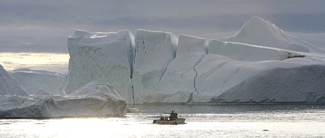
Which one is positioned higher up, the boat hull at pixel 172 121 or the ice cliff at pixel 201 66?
the ice cliff at pixel 201 66

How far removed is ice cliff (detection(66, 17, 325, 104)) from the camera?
4238 cm

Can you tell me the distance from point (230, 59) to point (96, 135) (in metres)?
27.9

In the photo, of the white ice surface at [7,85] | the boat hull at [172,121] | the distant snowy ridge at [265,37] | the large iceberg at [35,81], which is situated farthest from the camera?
the large iceberg at [35,81]

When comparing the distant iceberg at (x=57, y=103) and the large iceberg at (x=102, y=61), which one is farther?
the large iceberg at (x=102, y=61)

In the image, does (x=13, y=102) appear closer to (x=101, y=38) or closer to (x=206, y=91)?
(x=206, y=91)

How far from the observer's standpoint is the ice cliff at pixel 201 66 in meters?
42.4

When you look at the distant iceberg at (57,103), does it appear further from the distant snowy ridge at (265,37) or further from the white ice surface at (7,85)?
the distant snowy ridge at (265,37)

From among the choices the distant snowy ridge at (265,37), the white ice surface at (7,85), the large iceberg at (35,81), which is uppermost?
the distant snowy ridge at (265,37)

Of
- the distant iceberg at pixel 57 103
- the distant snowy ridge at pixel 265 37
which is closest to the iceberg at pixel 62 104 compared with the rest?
→ the distant iceberg at pixel 57 103

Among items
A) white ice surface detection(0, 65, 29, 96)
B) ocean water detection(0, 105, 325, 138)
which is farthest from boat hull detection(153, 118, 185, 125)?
white ice surface detection(0, 65, 29, 96)

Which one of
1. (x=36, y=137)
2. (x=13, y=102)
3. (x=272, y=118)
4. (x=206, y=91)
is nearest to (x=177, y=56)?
(x=206, y=91)

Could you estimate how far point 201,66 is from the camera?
47.9 m

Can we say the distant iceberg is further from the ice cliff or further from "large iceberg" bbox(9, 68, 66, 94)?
"large iceberg" bbox(9, 68, 66, 94)

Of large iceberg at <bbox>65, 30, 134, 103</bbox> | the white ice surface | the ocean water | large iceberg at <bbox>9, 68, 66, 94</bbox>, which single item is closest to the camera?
the ocean water
